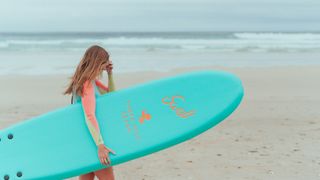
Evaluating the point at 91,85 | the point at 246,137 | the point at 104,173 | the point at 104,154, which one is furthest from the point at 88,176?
the point at 246,137

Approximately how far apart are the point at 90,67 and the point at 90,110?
25 centimetres

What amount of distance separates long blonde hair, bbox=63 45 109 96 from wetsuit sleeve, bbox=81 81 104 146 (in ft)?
0.13

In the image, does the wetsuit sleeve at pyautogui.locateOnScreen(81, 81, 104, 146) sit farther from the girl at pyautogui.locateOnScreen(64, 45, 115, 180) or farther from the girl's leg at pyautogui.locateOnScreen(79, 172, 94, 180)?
the girl's leg at pyautogui.locateOnScreen(79, 172, 94, 180)

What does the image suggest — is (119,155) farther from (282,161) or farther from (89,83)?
(282,161)

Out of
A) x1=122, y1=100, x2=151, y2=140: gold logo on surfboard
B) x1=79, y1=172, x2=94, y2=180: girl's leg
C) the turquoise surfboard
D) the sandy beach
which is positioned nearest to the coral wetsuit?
the turquoise surfboard

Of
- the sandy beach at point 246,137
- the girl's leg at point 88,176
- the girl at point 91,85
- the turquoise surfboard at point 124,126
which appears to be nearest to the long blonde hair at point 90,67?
the girl at point 91,85

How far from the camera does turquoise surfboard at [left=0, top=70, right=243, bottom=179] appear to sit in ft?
9.46

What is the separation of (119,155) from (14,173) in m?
0.66

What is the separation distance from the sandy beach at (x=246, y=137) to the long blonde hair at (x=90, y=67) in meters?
1.48

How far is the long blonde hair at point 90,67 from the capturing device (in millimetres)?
2736

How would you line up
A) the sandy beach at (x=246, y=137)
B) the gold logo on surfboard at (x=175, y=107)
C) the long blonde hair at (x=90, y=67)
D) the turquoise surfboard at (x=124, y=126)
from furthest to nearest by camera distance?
the sandy beach at (x=246, y=137) → the gold logo on surfboard at (x=175, y=107) → the turquoise surfboard at (x=124, y=126) → the long blonde hair at (x=90, y=67)

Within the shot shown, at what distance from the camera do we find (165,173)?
13.4 feet

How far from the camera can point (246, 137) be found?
5.20 meters

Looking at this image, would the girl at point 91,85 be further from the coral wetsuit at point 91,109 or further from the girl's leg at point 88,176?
the girl's leg at point 88,176
